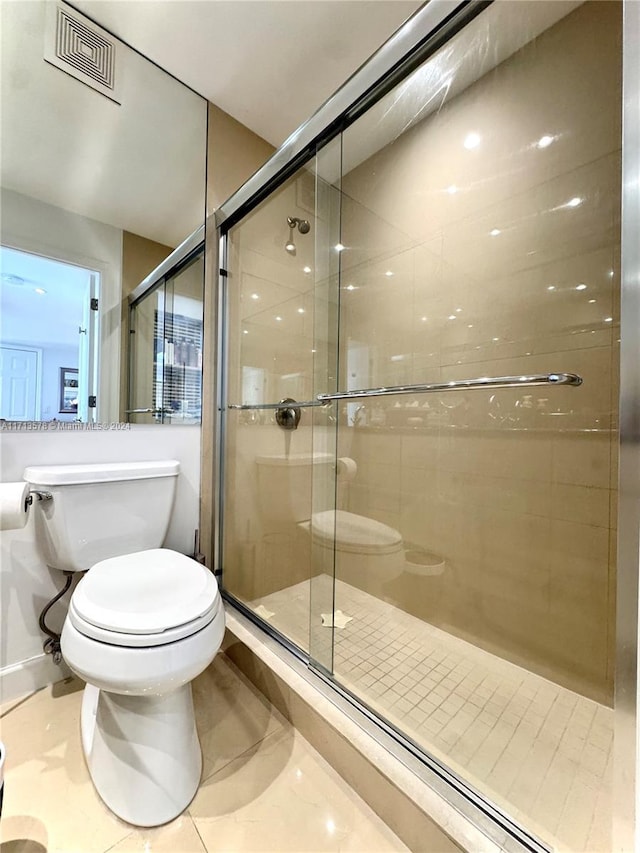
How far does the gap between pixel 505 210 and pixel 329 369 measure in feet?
2.75

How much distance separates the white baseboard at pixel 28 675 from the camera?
1.13m

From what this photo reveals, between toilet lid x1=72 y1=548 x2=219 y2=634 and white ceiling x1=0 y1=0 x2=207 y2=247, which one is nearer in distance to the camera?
toilet lid x1=72 y1=548 x2=219 y2=634

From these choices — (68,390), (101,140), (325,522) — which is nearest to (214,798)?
(325,522)

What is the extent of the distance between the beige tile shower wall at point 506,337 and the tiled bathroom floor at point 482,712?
0.29 feet

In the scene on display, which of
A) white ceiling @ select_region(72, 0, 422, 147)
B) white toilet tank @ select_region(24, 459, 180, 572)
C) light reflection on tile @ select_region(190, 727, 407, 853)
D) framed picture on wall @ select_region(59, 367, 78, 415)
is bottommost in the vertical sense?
light reflection on tile @ select_region(190, 727, 407, 853)

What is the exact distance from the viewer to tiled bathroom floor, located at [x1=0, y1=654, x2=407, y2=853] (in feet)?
2.57

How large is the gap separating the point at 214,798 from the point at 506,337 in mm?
1590

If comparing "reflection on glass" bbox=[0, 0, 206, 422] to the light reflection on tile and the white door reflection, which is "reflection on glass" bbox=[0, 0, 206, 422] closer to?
the white door reflection

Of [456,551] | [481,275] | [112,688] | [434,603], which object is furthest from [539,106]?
[112,688]

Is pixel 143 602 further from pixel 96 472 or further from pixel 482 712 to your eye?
pixel 482 712

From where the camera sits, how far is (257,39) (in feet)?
4.27

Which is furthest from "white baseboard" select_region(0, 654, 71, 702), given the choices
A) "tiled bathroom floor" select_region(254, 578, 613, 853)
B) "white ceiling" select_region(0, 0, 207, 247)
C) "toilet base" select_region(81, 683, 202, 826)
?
"white ceiling" select_region(0, 0, 207, 247)

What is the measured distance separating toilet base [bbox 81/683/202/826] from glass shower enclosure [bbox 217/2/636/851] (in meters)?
0.43

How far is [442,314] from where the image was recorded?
1475 millimetres
